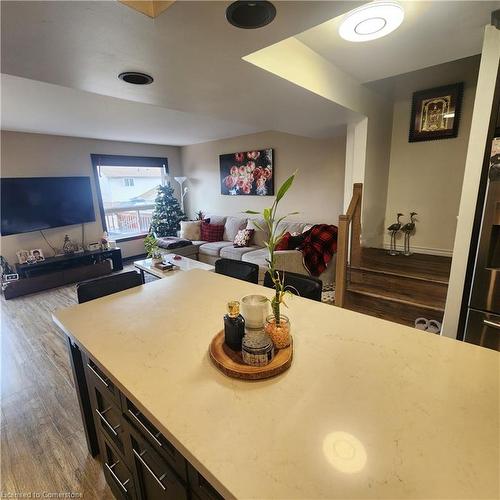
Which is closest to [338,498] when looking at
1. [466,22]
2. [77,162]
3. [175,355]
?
[175,355]

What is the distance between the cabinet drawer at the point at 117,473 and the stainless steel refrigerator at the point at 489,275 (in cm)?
225

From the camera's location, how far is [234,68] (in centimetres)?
163

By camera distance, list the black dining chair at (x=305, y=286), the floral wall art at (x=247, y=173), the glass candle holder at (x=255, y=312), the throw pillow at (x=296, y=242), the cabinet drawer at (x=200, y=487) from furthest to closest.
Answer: the floral wall art at (x=247, y=173), the throw pillow at (x=296, y=242), the black dining chair at (x=305, y=286), the glass candle holder at (x=255, y=312), the cabinet drawer at (x=200, y=487)

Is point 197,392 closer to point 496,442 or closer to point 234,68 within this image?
point 496,442

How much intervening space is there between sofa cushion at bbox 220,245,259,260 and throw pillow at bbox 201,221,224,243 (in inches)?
27.6

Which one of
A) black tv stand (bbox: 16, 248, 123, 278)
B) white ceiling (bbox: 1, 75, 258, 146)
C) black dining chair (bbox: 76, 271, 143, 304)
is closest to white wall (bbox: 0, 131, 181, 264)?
white ceiling (bbox: 1, 75, 258, 146)

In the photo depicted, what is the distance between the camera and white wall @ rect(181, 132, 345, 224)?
4123 millimetres

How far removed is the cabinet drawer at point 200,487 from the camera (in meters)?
0.71

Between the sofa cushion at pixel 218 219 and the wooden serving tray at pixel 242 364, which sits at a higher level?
the sofa cushion at pixel 218 219

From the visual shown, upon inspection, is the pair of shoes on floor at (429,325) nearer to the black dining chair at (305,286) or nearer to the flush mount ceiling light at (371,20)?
the black dining chair at (305,286)

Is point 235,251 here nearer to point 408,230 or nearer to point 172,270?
point 172,270

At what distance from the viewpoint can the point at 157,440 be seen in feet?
2.81

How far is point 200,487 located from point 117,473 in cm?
81

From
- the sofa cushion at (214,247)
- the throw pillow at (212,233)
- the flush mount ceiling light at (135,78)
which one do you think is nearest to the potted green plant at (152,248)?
the sofa cushion at (214,247)
